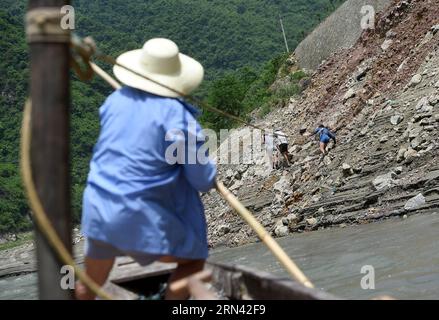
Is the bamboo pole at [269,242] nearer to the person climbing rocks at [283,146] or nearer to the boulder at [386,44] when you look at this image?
the person climbing rocks at [283,146]

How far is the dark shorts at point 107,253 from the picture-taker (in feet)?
9.18

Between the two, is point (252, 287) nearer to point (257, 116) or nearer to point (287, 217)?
point (287, 217)

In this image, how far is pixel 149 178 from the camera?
→ 2807 mm

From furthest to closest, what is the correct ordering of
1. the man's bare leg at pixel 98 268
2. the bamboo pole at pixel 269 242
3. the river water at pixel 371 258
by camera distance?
the river water at pixel 371 258
the bamboo pole at pixel 269 242
the man's bare leg at pixel 98 268

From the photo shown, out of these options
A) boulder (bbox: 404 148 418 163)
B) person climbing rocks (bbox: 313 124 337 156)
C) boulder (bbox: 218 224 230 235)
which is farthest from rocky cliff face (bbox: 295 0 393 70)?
boulder (bbox: 404 148 418 163)

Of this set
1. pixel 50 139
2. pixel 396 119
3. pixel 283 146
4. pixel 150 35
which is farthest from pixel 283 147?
pixel 150 35

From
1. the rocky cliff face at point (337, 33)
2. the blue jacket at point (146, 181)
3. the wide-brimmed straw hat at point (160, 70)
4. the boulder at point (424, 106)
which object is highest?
the rocky cliff face at point (337, 33)

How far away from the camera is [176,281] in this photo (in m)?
2.96

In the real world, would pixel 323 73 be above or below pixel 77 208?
above

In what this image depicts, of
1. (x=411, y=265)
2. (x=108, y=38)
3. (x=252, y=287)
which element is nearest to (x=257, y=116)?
(x=411, y=265)

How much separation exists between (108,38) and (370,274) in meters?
85.1

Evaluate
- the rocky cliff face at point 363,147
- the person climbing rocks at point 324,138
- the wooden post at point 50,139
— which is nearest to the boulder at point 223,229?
the rocky cliff face at point 363,147

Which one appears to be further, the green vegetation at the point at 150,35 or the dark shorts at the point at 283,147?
the green vegetation at the point at 150,35
